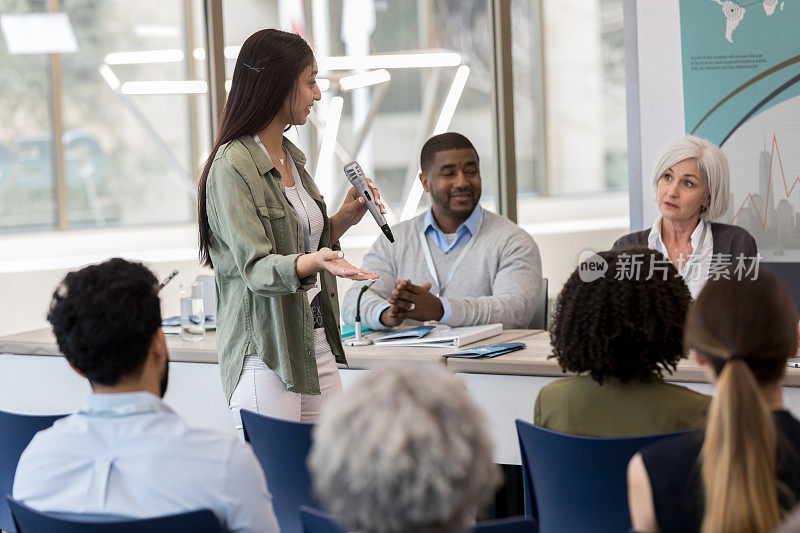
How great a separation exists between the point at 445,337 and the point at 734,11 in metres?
1.98

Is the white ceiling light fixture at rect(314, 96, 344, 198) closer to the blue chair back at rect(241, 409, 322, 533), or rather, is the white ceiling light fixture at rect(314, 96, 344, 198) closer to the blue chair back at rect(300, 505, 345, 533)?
the blue chair back at rect(241, 409, 322, 533)

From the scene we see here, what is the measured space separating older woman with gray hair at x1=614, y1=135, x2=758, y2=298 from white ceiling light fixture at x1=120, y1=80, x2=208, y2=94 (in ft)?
7.72

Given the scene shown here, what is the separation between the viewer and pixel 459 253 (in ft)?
12.2

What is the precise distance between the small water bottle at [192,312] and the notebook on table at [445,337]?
28.9 inches

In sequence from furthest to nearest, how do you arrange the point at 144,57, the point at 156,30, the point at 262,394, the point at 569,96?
the point at 569,96 → the point at 156,30 → the point at 144,57 → the point at 262,394

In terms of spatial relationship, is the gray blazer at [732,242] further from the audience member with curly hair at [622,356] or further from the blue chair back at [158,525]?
the blue chair back at [158,525]

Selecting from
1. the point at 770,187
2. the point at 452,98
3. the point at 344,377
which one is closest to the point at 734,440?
the point at 344,377

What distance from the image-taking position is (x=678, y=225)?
10.6 ft

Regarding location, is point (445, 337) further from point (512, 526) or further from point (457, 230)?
point (512, 526)

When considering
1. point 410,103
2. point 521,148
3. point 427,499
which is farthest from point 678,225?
point 521,148

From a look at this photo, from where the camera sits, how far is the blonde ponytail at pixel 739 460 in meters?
1.18

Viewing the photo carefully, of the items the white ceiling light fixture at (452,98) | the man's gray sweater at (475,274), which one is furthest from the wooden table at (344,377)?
the white ceiling light fixture at (452,98)

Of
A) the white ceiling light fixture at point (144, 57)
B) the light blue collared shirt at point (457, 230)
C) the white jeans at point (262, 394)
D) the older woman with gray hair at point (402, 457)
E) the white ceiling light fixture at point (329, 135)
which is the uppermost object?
the white ceiling light fixture at point (144, 57)

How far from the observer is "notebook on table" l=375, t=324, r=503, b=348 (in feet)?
9.82
